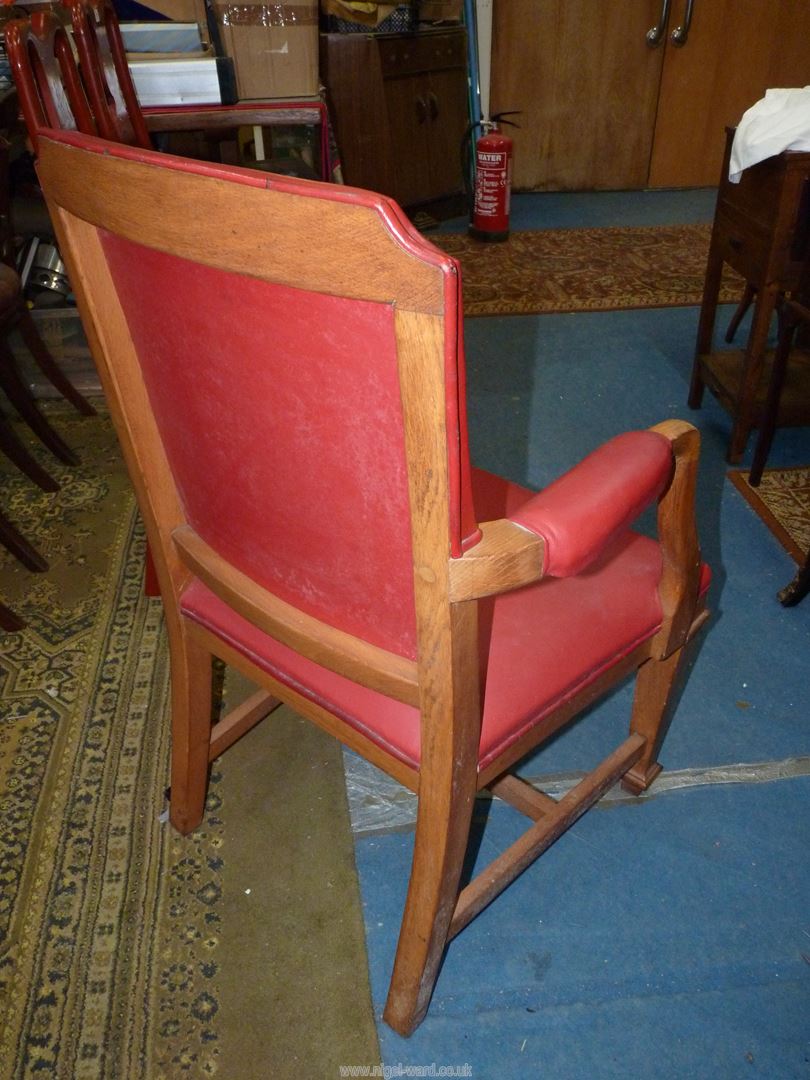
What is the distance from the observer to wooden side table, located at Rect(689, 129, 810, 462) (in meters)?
1.77

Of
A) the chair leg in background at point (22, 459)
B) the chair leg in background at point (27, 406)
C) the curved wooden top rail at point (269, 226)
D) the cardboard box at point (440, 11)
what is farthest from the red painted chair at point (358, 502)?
the cardboard box at point (440, 11)

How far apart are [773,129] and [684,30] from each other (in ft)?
8.77

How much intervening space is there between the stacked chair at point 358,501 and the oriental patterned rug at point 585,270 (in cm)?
216

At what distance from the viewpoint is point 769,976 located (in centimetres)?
108

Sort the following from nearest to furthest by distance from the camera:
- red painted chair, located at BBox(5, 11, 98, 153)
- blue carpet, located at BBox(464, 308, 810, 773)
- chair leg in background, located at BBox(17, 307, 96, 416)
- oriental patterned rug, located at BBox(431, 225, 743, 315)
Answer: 1. red painted chair, located at BBox(5, 11, 98, 153)
2. blue carpet, located at BBox(464, 308, 810, 773)
3. chair leg in background, located at BBox(17, 307, 96, 416)
4. oriental patterned rug, located at BBox(431, 225, 743, 315)

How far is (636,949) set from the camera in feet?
3.66

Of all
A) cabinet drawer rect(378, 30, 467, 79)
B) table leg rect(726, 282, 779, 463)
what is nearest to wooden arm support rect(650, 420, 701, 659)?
table leg rect(726, 282, 779, 463)

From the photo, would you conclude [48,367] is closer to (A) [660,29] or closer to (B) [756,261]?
(B) [756,261]

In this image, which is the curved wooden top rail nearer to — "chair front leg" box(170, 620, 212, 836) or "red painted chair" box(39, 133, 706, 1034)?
"red painted chair" box(39, 133, 706, 1034)

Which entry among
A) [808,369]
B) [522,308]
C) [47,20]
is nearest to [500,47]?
[522,308]

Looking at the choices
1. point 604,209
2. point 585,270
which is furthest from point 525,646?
point 604,209

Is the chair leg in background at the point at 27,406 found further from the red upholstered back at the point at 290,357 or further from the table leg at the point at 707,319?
the table leg at the point at 707,319

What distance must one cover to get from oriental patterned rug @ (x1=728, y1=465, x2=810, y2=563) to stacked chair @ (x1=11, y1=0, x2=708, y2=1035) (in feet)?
2.94

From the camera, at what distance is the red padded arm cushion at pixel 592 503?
0.68 metres
